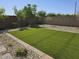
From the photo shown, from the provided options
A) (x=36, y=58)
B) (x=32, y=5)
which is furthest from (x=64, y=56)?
(x=32, y=5)

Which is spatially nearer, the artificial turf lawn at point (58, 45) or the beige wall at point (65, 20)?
→ the artificial turf lawn at point (58, 45)

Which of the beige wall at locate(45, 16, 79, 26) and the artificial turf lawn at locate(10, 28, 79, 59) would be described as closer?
the artificial turf lawn at locate(10, 28, 79, 59)

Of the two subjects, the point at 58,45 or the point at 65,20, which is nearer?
the point at 58,45

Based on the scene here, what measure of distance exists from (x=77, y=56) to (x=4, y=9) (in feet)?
71.8

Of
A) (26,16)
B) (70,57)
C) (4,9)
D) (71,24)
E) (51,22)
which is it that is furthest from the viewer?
(26,16)

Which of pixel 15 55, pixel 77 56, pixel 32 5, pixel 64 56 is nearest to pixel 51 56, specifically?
pixel 64 56

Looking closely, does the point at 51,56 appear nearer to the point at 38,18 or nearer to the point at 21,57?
the point at 21,57

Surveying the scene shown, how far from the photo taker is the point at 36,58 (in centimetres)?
449

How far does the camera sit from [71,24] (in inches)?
776

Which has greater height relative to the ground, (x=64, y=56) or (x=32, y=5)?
(x=32, y=5)

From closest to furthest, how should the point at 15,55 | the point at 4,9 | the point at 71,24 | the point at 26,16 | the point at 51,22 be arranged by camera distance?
the point at 15,55 → the point at 71,24 → the point at 4,9 → the point at 51,22 → the point at 26,16

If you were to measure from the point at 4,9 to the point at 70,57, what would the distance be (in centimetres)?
2185

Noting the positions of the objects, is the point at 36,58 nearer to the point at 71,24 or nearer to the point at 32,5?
the point at 71,24

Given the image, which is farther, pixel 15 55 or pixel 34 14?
pixel 34 14
